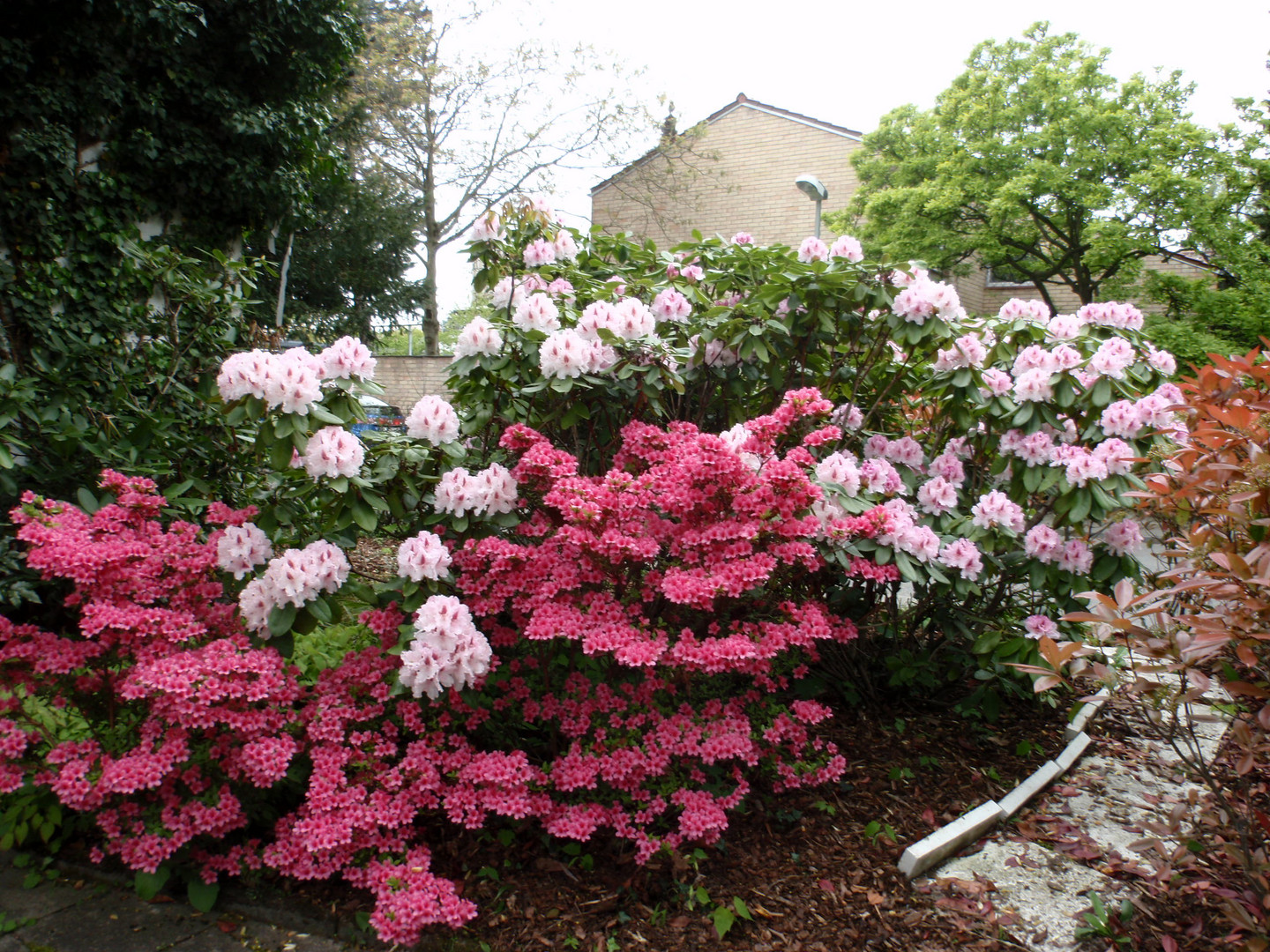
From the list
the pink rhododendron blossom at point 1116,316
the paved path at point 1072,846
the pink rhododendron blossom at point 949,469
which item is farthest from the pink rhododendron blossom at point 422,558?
the pink rhododendron blossom at point 1116,316

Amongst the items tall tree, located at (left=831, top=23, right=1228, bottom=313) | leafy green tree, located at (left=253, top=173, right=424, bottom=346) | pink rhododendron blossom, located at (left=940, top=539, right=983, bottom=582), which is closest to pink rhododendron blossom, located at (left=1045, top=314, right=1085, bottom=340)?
pink rhododendron blossom, located at (left=940, top=539, right=983, bottom=582)

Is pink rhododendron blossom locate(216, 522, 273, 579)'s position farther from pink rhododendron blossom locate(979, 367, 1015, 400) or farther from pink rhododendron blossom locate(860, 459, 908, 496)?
pink rhododendron blossom locate(979, 367, 1015, 400)

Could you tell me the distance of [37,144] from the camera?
12.0 ft

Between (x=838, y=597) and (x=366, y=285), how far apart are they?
564 inches

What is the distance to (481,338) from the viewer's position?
2615mm

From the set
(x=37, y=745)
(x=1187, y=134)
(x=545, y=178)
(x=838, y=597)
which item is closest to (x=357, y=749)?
(x=37, y=745)

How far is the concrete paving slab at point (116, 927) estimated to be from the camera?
2053 millimetres

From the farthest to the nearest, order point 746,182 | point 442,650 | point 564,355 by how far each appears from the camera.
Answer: point 746,182 → point 564,355 → point 442,650

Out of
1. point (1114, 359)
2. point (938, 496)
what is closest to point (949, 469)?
point (938, 496)

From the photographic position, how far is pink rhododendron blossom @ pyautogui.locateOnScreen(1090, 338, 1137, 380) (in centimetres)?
284

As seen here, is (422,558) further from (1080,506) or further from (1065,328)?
(1065,328)

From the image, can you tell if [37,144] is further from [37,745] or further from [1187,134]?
[1187,134]

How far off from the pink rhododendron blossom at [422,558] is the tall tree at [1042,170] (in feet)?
48.5

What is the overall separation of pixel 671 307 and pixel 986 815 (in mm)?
2181
